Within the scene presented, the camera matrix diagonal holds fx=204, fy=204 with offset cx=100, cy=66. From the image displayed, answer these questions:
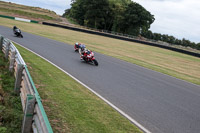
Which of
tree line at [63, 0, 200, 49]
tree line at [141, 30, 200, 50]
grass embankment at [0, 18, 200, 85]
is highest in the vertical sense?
tree line at [63, 0, 200, 49]

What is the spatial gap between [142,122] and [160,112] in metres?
1.31

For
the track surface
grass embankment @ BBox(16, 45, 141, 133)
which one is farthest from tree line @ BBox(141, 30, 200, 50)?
grass embankment @ BBox(16, 45, 141, 133)

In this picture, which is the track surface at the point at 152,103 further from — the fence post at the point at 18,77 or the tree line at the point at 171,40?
the tree line at the point at 171,40

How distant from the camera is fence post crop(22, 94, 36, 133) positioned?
4.06 m

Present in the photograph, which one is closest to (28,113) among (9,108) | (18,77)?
(9,108)

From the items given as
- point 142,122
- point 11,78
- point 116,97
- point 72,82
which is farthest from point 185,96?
point 11,78

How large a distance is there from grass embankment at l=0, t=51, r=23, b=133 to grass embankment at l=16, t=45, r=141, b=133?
0.80 m

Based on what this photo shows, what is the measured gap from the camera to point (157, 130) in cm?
576

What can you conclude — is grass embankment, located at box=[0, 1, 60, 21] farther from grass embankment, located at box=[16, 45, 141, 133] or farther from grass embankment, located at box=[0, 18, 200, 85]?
grass embankment, located at box=[16, 45, 141, 133]

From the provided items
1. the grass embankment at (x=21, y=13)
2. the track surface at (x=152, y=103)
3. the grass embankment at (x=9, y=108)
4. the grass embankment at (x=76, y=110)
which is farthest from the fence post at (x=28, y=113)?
the grass embankment at (x=21, y=13)

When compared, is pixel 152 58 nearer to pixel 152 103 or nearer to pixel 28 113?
A: pixel 152 103

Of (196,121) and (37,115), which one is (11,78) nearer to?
(37,115)

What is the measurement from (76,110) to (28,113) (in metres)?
2.23

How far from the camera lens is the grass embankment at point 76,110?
17.4ft
